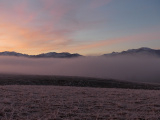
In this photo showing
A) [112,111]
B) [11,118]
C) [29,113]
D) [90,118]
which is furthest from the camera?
[112,111]

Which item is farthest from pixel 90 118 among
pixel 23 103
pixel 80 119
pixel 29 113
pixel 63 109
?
pixel 23 103

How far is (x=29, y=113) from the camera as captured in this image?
11.9 meters

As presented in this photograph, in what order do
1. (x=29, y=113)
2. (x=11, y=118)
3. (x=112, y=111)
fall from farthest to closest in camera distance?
(x=112, y=111)
(x=29, y=113)
(x=11, y=118)

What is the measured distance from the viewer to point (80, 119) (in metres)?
10.8

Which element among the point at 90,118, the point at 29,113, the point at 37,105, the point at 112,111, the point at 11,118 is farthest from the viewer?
the point at 37,105

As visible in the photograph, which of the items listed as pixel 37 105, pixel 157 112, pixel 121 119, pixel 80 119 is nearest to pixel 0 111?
pixel 37 105

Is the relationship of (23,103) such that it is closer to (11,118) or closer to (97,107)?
(11,118)

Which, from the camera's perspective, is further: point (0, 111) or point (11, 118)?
point (0, 111)

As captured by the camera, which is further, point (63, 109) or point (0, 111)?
point (63, 109)

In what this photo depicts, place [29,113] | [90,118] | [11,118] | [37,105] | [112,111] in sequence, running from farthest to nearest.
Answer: [37,105]
[112,111]
[29,113]
[90,118]
[11,118]

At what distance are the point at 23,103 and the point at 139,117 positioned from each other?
8.56 m

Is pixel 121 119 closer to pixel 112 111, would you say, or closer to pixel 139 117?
pixel 139 117

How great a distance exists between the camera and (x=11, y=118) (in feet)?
33.9

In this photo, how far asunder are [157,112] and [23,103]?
386 inches
